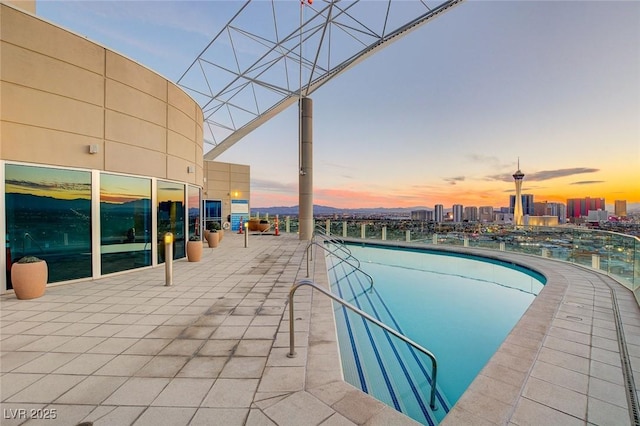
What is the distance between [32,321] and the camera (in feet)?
12.0

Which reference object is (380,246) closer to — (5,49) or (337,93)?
(337,93)

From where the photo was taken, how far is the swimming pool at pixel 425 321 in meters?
3.34

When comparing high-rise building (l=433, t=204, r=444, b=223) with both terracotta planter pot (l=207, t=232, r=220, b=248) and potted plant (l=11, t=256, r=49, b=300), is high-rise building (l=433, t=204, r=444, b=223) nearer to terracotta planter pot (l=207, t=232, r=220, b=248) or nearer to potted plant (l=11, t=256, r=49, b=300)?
terracotta planter pot (l=207, t=232, r=220, b=248)

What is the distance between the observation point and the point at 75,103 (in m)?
5.48

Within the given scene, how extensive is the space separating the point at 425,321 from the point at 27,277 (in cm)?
729

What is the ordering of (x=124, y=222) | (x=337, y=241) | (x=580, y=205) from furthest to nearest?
(x=580, y=205)
(x=337, y=241)
(x=124, y=222)

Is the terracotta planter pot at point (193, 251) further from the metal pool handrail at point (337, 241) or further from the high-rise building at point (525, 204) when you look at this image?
the high-rise building at point (525, 204)

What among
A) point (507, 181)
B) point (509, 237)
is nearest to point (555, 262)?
point (509, 237)

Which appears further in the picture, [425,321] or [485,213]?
[485,213]

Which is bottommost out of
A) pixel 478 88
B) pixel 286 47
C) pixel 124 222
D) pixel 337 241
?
pixel 337 241

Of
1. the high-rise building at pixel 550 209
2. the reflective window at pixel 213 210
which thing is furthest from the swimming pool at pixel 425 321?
the high-rise building at pixel 550 209

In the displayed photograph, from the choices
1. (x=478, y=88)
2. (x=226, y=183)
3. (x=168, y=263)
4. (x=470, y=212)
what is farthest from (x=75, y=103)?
(x=470, y=212)

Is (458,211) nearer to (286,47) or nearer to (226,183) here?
(286,47)

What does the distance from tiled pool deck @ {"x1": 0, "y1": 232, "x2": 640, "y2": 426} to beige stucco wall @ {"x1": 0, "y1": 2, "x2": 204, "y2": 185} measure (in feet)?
9.54
